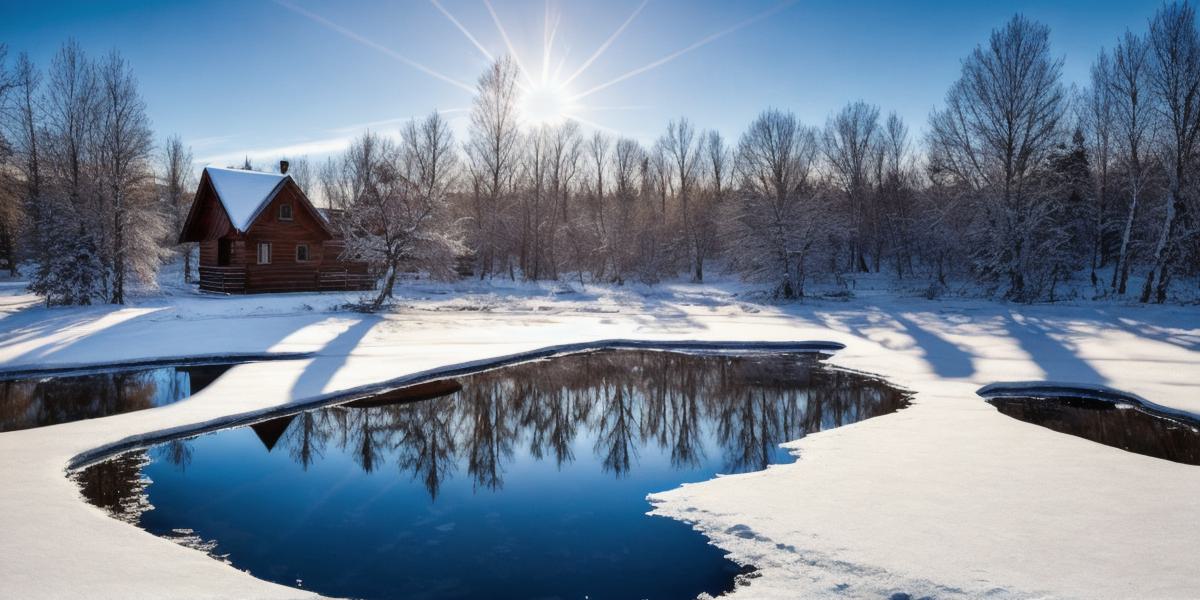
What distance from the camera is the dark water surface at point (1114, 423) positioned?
9109mm

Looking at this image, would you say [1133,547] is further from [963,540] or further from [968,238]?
[968,238]

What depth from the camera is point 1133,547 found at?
5516 mm

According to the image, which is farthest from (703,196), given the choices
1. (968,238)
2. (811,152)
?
(968,238)

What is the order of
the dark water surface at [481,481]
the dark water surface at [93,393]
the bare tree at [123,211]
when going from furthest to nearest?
the bare tree at [123,211], the dark water surface at [93,393], the dark water surface at [481,481]

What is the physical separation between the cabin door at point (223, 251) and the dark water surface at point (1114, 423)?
35255 millimetres

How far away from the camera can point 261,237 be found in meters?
32.8

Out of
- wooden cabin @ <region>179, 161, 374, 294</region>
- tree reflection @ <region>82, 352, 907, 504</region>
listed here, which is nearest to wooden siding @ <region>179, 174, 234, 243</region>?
wooden cabin @ <region>179, 161, 374, 294</region>

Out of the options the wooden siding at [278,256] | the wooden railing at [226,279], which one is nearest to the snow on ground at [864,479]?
the wooden railing at [226,279]

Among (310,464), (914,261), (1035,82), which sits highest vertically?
(1035,82)

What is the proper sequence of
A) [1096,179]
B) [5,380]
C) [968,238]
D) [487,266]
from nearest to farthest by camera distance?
[5,380], [968,238], [1096,179], [487,266]

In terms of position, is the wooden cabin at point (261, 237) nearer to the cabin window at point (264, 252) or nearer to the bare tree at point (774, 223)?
the cabin window at point (264, 252)

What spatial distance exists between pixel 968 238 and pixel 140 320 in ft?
127

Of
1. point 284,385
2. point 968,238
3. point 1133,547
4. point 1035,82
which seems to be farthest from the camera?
point 968,238

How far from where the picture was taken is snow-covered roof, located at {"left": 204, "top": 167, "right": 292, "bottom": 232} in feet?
105
